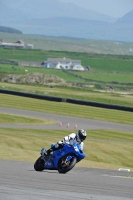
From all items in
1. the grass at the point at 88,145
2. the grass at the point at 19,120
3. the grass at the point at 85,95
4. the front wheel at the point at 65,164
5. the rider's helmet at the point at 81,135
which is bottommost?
the grass at the point at 85,95

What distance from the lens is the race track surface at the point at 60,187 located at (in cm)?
1539

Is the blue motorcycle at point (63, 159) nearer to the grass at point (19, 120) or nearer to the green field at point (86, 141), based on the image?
the green field at point (86, 141)

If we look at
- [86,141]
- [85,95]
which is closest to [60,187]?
[86,141]

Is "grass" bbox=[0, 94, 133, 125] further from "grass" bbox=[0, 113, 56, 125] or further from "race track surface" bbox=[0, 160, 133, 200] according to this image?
"race track surface" bbox=[0, 160, 133, 200]

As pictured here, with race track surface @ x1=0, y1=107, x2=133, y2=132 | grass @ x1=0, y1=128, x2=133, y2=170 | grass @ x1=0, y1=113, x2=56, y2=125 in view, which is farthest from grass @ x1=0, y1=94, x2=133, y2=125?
grass @ x1=0, y1=128, x2=133, y2=170

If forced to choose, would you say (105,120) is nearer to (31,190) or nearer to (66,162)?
(66,162)

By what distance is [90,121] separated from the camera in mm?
67812

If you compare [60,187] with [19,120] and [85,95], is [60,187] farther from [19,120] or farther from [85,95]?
[85,95]

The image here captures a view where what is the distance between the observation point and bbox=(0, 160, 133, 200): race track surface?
15.4m

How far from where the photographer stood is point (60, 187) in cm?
1733

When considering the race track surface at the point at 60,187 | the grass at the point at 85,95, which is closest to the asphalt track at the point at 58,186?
the race track surface at the point at 60,187

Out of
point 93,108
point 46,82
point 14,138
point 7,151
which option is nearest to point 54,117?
point 93,108

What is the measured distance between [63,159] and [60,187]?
5381mm

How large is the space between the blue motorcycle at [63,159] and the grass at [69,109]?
45054mm
